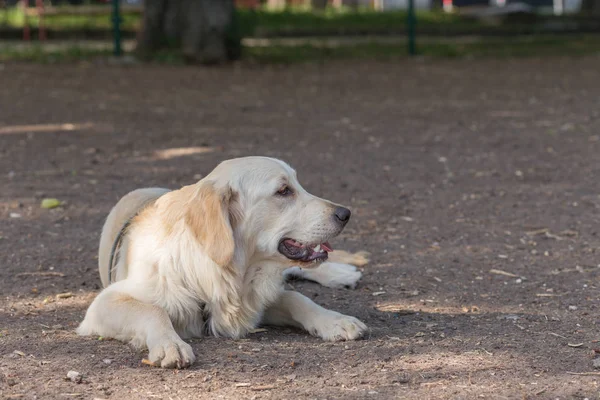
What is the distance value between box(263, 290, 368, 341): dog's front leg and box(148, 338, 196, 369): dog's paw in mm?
738

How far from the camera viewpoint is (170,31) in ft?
54.5

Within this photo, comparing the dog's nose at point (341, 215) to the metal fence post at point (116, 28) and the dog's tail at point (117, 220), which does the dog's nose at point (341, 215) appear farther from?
the metal fence post at point (116, 28)

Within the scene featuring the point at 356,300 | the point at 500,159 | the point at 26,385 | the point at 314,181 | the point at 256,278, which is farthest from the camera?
the point at 500,159

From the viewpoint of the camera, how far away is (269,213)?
14.7ft

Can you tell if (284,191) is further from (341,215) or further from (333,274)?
(333,274)

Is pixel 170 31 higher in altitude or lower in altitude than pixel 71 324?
higher

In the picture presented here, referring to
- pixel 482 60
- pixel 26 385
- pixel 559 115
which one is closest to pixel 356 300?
pixel 26 385

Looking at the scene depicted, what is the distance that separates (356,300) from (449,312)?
0.57 meters

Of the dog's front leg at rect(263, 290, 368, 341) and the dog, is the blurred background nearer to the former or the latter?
the dog's front leg at rect(263, 290, 368, 341)

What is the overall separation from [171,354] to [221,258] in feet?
1.62

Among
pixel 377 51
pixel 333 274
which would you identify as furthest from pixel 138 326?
pixel 377 51

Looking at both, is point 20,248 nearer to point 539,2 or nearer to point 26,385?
point 26,385

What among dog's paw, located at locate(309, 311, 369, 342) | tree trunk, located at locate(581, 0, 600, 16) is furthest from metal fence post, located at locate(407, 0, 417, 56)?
dog's paw, located at locate(309, 311, 369, 342)

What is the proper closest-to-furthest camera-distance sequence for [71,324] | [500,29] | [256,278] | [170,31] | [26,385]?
1. [26,385]
2. [256,278]
3. [71,324]
4. [170,31]
5. [500,29]
